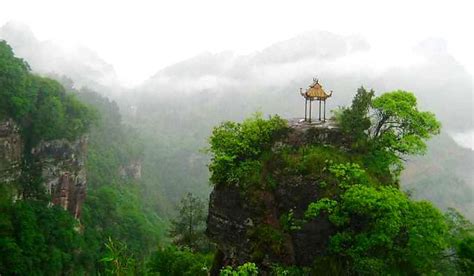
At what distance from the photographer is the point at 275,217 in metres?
19.8

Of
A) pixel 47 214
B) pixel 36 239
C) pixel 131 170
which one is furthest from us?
pixel 131 170

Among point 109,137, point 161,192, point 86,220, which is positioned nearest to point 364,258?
point 86,220

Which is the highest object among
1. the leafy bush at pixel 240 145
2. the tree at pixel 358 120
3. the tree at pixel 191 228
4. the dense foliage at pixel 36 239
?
the tree at pixel 358 120

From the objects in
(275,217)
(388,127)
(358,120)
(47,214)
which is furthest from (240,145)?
(47,214)

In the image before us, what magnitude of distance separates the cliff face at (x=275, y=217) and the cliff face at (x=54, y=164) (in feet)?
124

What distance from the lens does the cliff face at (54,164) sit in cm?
5221

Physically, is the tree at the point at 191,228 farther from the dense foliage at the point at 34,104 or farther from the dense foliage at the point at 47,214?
the dense foliage at the point at 34,104

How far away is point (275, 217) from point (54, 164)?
4549 centimetres

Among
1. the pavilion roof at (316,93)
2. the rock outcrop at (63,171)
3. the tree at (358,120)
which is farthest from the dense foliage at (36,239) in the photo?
the tree at (358,120)

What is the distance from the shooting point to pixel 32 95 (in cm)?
5697

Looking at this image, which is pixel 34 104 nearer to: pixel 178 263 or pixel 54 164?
pixel 54 164

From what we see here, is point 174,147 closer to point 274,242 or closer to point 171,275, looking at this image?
point 171,275

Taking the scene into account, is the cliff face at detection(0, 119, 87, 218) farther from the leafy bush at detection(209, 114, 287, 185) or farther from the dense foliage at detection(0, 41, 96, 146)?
the leafy bush at detection(209, 114, 287, 185)

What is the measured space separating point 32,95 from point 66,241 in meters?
17.2
